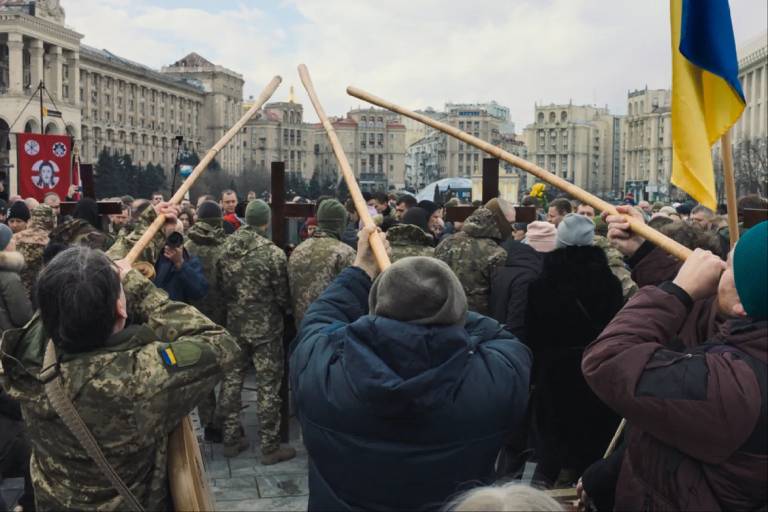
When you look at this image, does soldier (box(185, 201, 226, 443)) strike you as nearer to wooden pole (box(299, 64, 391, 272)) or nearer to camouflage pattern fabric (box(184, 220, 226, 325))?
camouflage pattern fabric (box(184, 220, 226, 325))

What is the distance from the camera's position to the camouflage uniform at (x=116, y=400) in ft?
8.27

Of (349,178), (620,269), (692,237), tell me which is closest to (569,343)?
(692,237)

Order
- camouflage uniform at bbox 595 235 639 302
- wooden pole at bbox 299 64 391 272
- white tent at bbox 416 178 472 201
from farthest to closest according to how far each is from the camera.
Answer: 1. white tent at bbox 416 178 472 201
2. camouflage uniform at bbox 595 235 639 302
3. wooden pole at bbox 299 64 391 272

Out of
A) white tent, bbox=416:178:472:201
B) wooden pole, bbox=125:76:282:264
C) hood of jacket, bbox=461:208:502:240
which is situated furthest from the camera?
white tent, bbox=416:178:472:201

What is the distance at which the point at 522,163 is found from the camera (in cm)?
372

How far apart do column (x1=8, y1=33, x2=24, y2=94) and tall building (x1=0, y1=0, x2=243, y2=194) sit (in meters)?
0.08

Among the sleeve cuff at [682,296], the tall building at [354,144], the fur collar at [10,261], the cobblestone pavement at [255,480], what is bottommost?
the cobblestone pavement at [255,480]

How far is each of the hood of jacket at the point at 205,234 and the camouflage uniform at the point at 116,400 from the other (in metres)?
3.94

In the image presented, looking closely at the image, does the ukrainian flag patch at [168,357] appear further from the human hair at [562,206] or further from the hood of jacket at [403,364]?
the human hair at [562,206]

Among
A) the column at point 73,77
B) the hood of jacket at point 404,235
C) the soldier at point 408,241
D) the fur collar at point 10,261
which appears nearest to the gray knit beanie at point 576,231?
the soldier at point 408,241

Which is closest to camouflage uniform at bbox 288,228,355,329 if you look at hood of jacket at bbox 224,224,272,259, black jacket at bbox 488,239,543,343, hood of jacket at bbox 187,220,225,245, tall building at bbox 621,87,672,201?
hood of jacket at bbox 224,224,272,259

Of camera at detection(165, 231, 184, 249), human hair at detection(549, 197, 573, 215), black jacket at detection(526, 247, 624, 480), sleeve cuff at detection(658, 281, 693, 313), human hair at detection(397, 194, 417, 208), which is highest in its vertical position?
human hair at detection(397, 194, 417, 208)

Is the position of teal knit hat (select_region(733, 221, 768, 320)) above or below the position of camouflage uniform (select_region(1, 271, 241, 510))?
above

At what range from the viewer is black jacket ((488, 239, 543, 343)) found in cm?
502
